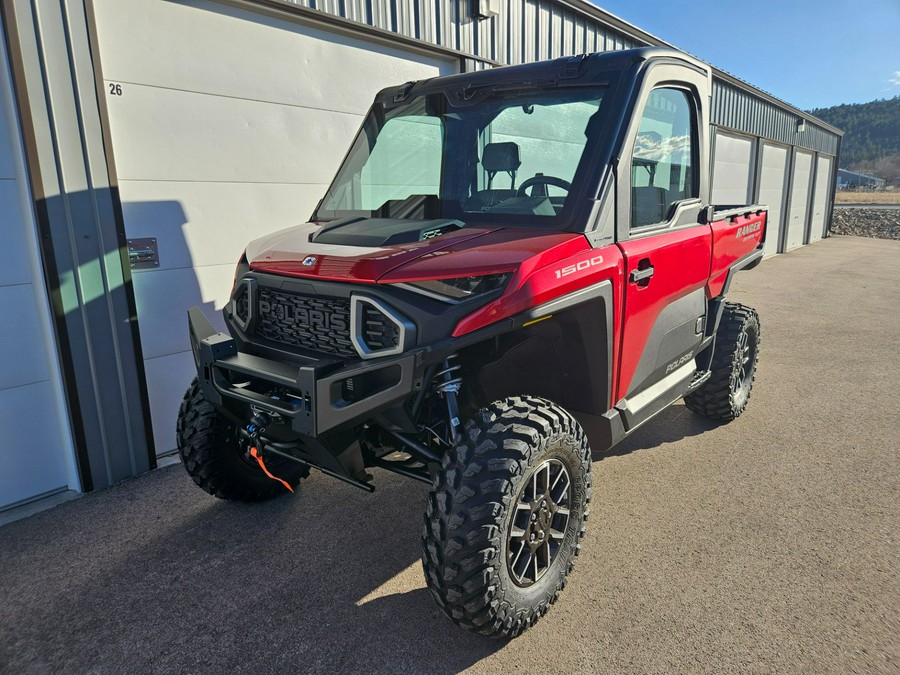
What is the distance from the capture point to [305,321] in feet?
8.70

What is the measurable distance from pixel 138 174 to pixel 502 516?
130 inches

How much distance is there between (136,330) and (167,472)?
99cm

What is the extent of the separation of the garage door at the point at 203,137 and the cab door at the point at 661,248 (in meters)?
2.94

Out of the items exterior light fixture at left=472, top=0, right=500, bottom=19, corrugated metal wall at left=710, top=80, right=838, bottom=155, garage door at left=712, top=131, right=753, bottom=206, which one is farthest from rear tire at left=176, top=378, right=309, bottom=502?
garage door at left=712, top=131, right=753, bottom=206

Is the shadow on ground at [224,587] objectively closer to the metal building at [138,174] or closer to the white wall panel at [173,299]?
the metal building at [138,174]

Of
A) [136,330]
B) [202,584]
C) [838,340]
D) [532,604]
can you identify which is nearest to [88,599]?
[202,584]

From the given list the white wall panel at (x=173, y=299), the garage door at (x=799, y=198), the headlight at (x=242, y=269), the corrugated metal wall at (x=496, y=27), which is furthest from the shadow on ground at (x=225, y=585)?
the garage door at (x=799, y=198)

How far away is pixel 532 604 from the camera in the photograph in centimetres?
258

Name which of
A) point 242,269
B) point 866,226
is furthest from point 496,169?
point 866,226

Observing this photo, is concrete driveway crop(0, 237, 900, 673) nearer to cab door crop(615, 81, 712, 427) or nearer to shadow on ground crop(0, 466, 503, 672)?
shadow on ground crop(0, 466, 503, 672)

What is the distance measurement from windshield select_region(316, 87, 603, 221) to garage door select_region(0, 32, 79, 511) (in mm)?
A: 1729

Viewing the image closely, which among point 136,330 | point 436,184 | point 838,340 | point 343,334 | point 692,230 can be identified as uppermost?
point 436,184

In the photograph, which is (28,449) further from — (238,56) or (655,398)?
(655,398)

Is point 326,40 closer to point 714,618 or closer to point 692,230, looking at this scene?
point 692,230
